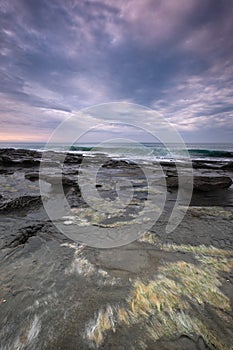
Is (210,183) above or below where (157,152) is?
above

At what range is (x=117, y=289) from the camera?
1.74 m

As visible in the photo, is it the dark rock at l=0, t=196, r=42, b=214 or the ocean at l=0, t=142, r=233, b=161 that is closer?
the dark rock at l=0, t=196, r=42, b=214

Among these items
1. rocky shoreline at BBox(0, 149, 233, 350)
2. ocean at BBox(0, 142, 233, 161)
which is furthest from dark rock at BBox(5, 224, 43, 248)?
ocean at BBox(0, 142, 233, 161)

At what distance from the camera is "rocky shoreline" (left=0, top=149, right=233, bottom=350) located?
→ 1315 mm

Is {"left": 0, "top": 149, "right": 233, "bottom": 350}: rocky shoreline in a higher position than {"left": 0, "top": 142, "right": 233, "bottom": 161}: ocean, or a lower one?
higher

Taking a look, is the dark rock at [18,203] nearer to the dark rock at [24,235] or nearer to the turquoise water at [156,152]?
the dark rock at [24,235]

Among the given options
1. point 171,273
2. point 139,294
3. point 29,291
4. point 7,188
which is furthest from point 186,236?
point 7,188

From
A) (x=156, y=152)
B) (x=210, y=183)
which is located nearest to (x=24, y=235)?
(x=210, y=183)

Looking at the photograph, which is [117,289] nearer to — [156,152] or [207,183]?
[207,183]

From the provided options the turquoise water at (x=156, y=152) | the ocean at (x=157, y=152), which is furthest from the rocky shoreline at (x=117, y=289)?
the turquoise water at (x=156, y=152)

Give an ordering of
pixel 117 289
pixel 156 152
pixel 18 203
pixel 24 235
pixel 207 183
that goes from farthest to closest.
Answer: pixel 156 152 < pixel 207 183 < pixel 18 203 < pixel 24 235 < pixel 117 289

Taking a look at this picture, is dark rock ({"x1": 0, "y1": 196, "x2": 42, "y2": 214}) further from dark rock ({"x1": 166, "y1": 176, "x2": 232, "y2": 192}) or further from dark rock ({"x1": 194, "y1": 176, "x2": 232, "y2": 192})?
dark rock ({"x1": 194, "y1": 176, "x2": 232, "y2": 192})

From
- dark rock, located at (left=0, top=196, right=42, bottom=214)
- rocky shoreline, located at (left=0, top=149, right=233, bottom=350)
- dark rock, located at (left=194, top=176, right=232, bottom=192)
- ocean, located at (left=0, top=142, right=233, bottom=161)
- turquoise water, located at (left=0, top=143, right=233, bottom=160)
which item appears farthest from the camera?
turquoise water, located at (left=0, top=143, right=233, bottom=160)

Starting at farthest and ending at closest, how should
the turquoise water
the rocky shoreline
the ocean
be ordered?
the turquoise water
the ocean
the rocky shoreline
